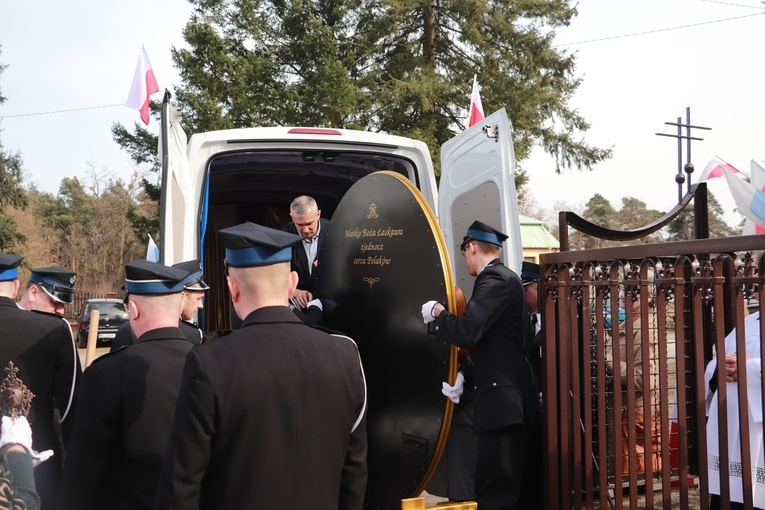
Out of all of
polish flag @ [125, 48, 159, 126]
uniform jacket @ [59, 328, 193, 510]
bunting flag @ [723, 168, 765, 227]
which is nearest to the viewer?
uniform jacket @ [59, 328, 193, 510]

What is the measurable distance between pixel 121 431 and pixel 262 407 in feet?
2.44

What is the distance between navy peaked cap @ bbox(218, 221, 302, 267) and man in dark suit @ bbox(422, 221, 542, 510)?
1753 millimetres

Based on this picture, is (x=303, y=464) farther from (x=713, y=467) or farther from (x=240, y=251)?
(x=713, y=467)

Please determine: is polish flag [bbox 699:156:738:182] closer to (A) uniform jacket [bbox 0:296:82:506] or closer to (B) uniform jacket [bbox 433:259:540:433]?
(B) uniform jacket [bbox 433:259:540:433]

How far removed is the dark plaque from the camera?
3.68 m

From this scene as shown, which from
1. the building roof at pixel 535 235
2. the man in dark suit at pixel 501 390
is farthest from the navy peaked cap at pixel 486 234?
the building roof at pixel 535 235

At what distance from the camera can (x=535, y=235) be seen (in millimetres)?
46312

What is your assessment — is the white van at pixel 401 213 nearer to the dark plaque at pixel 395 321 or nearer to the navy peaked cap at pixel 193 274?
the dark plaque at pixel 395 321

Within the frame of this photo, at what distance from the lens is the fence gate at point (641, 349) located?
265 cm

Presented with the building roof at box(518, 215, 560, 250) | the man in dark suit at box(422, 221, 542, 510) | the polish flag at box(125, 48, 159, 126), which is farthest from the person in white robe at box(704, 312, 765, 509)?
the building roof at box(518, 215, 560, 250)

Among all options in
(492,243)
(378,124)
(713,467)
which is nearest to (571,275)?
(492,243)

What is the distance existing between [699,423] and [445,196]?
288 cm

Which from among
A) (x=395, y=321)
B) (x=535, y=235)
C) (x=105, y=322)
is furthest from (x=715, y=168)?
(x=535, y=235)

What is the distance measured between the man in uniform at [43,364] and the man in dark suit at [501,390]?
79.4 inches
